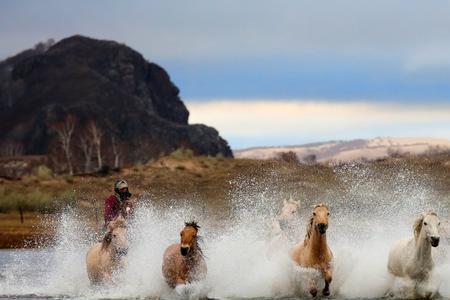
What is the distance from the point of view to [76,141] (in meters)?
194

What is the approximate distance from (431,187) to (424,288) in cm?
4917

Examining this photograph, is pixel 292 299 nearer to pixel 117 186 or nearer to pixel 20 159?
pixel 117 186

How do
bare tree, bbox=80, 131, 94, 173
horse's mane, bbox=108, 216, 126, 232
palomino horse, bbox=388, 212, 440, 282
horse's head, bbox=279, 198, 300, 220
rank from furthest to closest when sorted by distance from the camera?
bare tree, bbox=80, 131, 94, 173 < horse's head, bbox=279, 198, 300, 220 < horse's mane, bbox=108, 216, 126, 232 < palomino horse, bbox=388, 212, 440, 282

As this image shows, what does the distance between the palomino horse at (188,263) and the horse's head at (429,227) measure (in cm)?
403

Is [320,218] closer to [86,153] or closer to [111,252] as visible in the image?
[111,252]

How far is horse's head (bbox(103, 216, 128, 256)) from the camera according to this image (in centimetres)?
2362

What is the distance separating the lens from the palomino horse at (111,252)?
77.6 feet

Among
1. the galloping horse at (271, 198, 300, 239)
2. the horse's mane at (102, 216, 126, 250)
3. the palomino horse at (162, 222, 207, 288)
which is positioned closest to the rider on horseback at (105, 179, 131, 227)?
the horse's mane at (102, 216, 126, 250)

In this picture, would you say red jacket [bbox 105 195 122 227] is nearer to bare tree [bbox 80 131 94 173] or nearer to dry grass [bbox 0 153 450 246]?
dry grass [bbox 0 153 450 246]

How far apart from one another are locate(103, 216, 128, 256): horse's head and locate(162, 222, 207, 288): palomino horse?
183cm

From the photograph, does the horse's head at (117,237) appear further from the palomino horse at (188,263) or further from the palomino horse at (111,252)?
the palomino horse at (188,263)

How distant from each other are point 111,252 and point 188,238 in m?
2.80

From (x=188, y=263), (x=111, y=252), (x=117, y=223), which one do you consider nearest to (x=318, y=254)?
(x=188, y=263)

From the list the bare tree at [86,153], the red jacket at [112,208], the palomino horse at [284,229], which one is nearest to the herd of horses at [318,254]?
the red jacket at [112,208]
